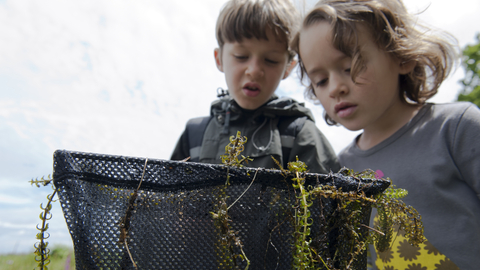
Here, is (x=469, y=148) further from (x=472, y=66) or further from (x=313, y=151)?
(x=472, y=66)

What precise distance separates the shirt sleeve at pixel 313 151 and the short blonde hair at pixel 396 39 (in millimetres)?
521

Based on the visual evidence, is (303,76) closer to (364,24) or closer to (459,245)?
(364,24)

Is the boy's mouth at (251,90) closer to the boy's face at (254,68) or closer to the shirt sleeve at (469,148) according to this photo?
the boy's face at (254,68)

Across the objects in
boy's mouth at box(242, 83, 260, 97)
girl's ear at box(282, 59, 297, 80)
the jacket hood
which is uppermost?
girl's ear at box(282, 59, 297, 80)

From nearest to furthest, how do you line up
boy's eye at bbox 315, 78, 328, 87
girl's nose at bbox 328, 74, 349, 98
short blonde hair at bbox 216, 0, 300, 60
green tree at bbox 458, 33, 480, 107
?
girl's nose at bbox 328, 74, 349, 98, boy's eye at bbox 315, 78, 328, 87, short blonde hair at bbox 216, 0, 300, 60, green tree at bbox 458, 33, 480, 107

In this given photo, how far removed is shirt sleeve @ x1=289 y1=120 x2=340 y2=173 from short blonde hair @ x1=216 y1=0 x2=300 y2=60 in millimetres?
633

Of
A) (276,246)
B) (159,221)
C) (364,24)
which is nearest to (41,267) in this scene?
(159,221)

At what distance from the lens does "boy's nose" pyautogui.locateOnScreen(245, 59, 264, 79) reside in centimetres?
190

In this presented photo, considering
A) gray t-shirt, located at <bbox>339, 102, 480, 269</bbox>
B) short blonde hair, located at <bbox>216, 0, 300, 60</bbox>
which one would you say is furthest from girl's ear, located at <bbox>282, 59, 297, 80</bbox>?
gray t-shirt, located at <bbox>339, 102, 480, 269</bbox>

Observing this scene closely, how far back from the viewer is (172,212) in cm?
74

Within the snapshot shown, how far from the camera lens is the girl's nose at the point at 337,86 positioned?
1.60 m

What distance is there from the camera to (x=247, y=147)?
1992 millimetres

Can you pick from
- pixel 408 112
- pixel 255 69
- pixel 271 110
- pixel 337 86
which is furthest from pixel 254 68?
pixel 408 112

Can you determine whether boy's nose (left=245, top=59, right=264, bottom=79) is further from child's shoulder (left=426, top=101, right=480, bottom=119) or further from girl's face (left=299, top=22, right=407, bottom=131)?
child's shoulder (left=426, top=101, right=480, bottom=119)
